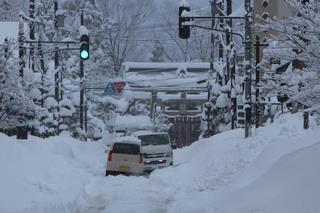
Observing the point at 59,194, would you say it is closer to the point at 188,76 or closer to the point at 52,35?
the point at 52,35

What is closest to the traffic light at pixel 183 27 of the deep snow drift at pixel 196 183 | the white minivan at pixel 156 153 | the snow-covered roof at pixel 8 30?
the deep snow drift at pixel 196 183

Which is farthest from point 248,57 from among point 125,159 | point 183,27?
point 125,159

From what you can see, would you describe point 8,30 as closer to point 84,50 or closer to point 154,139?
point 154,139

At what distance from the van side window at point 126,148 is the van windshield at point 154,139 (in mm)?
3434

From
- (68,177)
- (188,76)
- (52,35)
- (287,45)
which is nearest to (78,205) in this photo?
(68,177)

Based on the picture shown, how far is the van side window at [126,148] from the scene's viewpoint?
27156 millimetres

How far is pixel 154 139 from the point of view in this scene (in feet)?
104

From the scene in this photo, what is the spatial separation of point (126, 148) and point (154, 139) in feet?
14.3

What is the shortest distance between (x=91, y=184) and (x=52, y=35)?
87.3ft

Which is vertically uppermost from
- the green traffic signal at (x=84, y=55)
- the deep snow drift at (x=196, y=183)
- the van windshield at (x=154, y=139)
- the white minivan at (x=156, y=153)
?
the green traffic signal at (x=84, y=55)

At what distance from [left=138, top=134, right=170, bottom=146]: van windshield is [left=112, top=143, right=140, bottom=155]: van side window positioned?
3.43 m

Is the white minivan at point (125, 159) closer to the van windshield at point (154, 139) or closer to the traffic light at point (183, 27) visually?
the van windshield at point (154, 139)

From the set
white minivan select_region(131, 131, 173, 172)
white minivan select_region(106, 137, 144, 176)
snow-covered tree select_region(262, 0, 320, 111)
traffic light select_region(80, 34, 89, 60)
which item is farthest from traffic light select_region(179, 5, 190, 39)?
snow-covered tree select_region(262, 0, 320, 111)

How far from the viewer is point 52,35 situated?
4691 centimetres
